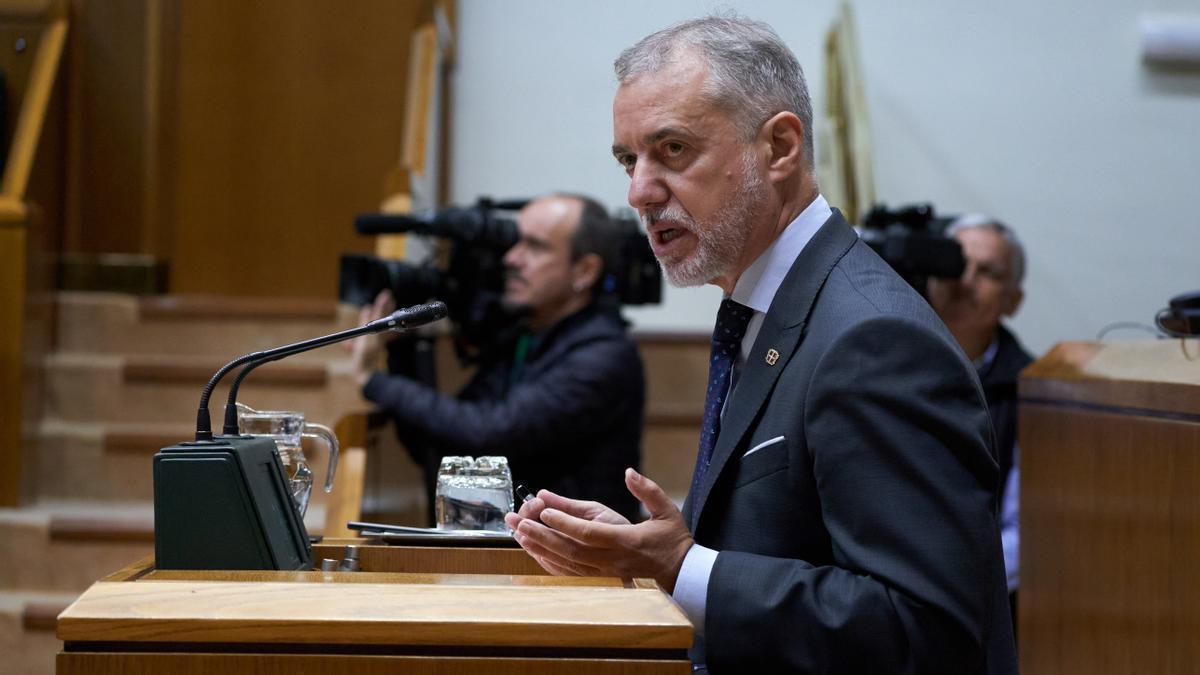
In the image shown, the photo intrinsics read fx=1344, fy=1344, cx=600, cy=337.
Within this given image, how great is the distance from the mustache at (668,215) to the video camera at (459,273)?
5.83ft

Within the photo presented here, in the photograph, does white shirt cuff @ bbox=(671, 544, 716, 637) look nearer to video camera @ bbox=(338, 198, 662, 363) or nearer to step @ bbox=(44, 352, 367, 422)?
video camera @ bbox=(338, 198, 662, 363)

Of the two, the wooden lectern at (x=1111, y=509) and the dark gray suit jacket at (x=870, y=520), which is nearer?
the dark gray suit jacket at (x=870, y=520)

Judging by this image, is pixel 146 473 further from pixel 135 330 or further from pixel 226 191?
pixel 226 191

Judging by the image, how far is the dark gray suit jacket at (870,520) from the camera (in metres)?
1.16

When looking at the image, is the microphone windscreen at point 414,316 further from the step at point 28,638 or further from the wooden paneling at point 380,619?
the step at point 28,638

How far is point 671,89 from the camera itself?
139 cm

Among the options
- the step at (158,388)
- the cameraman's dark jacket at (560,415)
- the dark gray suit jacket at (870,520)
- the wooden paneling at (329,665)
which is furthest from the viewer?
the step at (158,388)

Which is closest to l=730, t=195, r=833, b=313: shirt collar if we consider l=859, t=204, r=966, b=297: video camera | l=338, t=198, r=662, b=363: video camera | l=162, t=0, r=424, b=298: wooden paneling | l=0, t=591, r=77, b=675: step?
l=859, t=204, r=966, b=297: video camera

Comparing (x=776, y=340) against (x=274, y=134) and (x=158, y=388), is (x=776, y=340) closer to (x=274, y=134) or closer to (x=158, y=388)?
(x=158, y=388)

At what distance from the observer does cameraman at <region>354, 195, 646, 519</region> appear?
9.91ft

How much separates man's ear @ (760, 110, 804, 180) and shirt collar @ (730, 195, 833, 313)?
2.2 inches

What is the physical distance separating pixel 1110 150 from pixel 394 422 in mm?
3181

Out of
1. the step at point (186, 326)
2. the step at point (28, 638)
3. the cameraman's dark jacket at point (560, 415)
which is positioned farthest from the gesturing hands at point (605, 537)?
the step at point (186, 326)

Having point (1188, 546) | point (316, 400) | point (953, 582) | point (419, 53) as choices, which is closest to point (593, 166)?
point (419, 53)
